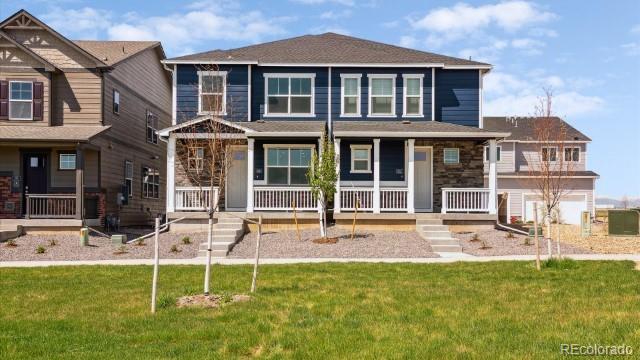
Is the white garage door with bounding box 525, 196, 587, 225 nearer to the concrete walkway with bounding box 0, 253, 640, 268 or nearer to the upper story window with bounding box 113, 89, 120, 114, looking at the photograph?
the concrete walkway with bounding box 0, 253, 640, 268

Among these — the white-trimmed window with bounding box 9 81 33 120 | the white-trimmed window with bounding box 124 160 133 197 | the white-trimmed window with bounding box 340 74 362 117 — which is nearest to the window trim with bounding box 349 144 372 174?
the white-trimmed window with bounding box 340 74 362 117

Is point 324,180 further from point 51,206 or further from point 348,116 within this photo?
point 51,206

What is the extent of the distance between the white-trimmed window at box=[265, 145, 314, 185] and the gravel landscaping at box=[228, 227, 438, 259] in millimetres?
2989

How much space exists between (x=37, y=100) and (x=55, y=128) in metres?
1.33

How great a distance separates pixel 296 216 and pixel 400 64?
7.52 m

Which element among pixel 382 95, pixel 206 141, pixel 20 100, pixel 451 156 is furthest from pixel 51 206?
pixel 451 156

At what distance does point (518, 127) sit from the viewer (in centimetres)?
4100

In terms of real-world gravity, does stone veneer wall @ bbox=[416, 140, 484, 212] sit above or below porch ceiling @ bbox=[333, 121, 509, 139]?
below

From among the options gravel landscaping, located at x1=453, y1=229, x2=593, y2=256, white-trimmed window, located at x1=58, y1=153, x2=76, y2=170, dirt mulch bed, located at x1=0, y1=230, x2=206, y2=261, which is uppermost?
white-trimmed window, located at x1=58, y1=153, x2=76, y2=170

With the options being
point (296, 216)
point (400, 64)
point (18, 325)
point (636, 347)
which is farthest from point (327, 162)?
point (636, 347)

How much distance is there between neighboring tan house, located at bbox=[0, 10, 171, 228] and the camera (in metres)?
21.7

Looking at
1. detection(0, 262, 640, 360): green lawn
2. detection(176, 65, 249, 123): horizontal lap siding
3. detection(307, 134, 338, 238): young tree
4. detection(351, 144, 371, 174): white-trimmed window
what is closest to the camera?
detection(0, 262, 640, 360): green lawn

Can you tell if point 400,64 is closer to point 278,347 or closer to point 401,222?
point 401,222

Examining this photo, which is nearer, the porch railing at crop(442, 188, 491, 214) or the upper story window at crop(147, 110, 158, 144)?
the porch railing at crop(442, 188, 491, 214)
